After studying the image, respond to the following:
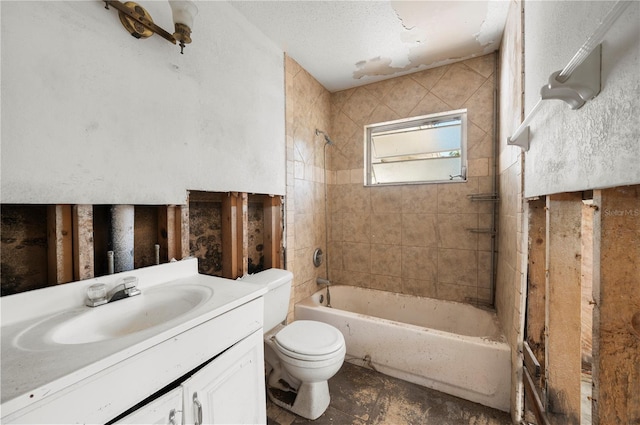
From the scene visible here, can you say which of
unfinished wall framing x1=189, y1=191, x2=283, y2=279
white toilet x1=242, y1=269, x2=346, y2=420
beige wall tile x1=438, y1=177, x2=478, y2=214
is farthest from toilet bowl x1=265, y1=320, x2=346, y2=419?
beige wall tile x1=438, y1=177, x2=478, y2=214

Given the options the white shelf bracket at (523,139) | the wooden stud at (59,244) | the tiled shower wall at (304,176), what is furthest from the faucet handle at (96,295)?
the white shelf bracket at (523,139)

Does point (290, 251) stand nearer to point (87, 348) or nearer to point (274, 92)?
point (274, 92)

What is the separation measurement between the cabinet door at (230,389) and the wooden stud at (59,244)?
2.11ft

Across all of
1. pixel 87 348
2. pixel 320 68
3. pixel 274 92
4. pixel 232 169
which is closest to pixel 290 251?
pixel 232 169

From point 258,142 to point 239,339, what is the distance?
4.17ft

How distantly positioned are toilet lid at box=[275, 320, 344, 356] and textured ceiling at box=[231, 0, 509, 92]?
6.62 feet

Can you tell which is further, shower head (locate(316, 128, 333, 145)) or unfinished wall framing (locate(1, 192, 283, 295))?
shower head (locate(316, 128, 333, 145))

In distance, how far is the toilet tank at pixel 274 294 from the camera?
1.55 meters

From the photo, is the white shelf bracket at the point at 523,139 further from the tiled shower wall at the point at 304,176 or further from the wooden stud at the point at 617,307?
the tiled shower wall at the point at 304,176

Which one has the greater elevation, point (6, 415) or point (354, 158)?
point (354, 158)

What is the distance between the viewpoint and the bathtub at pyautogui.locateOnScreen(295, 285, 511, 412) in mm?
1535

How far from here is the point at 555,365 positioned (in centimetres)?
105

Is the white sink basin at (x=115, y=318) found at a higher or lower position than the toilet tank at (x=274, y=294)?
higher

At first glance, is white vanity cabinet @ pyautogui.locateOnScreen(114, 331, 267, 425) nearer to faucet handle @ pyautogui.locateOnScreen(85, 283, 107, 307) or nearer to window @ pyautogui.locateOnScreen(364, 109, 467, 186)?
faucet handle @ pyautogui.locateOnScreen(85, 283, 107, 307)
